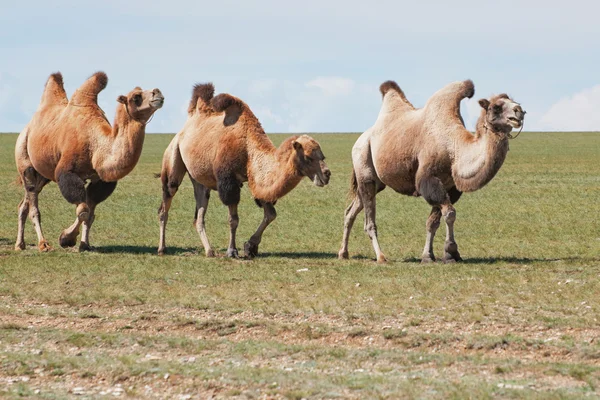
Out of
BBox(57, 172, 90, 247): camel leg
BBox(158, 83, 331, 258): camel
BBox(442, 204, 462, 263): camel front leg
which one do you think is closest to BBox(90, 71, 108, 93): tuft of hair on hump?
BBox(158, 83, 331, 258): camel

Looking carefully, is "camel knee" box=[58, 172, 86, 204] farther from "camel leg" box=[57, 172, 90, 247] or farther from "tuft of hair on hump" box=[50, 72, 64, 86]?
"tuft of hair on hump" box=[50, 72, 64, 86]

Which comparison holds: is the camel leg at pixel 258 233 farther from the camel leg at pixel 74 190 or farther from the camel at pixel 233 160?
the camel leg at pixel 74 190

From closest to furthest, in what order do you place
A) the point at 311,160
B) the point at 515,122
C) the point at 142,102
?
the point at 515,122, the point at 311,160, the point at 142,102

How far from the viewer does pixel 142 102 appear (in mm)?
14391

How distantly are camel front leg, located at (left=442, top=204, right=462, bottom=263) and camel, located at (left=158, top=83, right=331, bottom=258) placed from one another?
154cm

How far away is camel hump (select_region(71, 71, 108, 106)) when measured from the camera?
16.1 metres

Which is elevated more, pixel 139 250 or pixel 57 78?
pixel 57 78

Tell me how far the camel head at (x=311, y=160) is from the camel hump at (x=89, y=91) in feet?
13.5

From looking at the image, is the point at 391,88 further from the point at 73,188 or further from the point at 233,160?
the point at 73,188

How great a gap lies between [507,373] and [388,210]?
586 inches

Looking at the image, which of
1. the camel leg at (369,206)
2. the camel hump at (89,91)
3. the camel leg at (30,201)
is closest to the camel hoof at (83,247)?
the camel leg at (30,201)

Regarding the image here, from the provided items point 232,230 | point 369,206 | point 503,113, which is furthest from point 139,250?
point 503,113

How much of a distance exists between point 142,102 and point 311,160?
2630mm

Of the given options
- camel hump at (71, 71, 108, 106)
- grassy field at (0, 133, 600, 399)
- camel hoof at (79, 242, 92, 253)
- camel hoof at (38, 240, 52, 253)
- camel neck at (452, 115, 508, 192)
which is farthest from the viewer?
camel hump at (71, 71, 108, 106)
